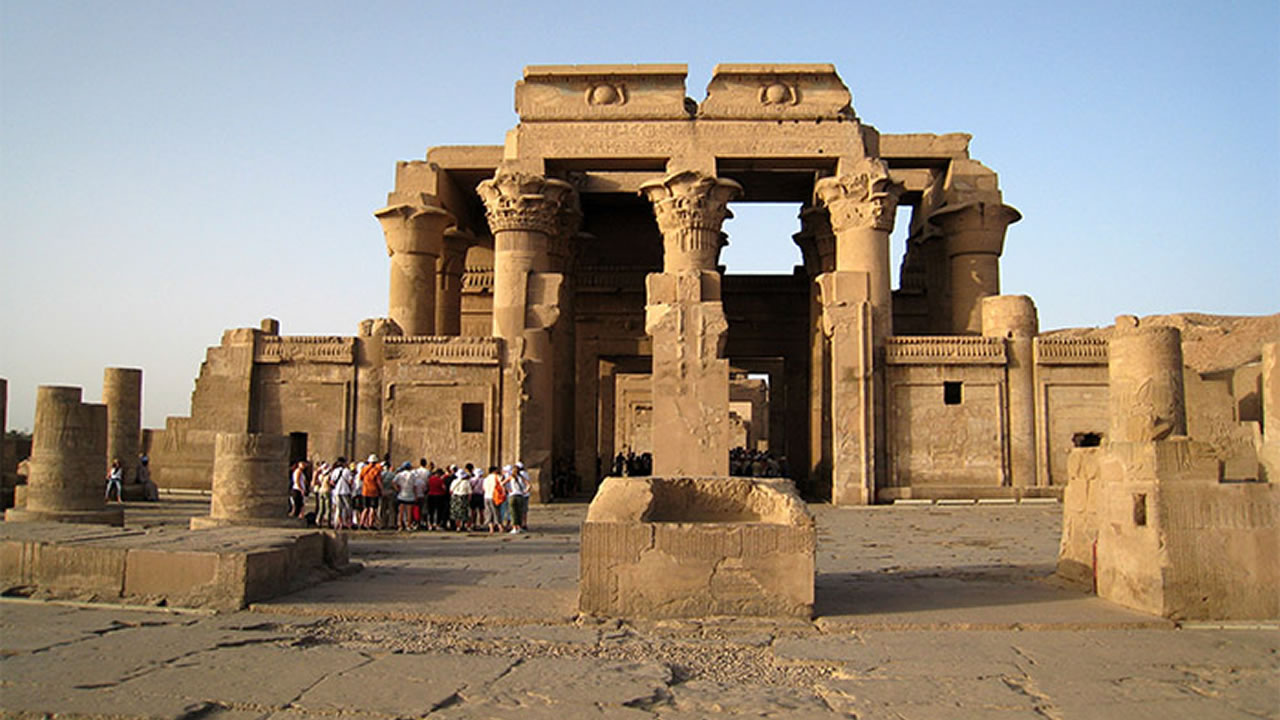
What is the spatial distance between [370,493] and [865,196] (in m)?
11.4

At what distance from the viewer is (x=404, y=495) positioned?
13523 millimetres

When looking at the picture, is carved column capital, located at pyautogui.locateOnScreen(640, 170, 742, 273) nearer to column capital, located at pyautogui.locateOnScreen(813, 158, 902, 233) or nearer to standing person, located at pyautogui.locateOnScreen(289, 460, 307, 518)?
column capital, located at pyautogui.locateOnScreen(813, 158, 902, 233)

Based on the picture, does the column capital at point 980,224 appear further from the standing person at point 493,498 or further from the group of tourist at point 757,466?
the standing person at point 493,498

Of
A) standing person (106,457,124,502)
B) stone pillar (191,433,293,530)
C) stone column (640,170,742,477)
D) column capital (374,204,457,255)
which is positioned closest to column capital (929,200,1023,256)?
column capital (374,204,457,255)

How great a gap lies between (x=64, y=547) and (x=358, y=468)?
6.74 m

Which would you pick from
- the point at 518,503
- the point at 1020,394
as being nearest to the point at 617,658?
the point at 518,503

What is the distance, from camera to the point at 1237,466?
17672 millimetres

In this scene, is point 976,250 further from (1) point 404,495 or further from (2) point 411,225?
(1) point 404,495

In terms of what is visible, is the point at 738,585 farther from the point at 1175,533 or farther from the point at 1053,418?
the point at 1053,418

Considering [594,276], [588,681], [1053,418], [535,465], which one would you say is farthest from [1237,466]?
[588,681]

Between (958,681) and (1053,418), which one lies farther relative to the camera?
(1053,418)

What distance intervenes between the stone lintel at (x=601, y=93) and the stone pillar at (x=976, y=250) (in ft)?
22.3

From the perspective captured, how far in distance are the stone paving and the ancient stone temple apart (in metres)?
10.9

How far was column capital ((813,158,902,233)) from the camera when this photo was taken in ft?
64.4
